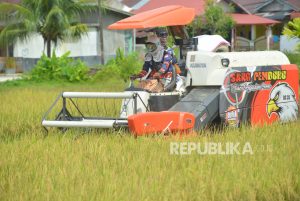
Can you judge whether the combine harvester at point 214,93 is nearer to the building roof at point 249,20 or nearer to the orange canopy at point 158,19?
the orange canopy at point 158,19

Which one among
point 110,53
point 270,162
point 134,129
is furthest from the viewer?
point 110,53

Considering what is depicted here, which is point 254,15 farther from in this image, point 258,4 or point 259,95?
point 259,95

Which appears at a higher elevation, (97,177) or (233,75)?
(233,75)

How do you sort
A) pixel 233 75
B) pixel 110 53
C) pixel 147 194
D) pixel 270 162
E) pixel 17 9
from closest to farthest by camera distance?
1. pixel 147 194
2. pixel 270 162
3. pixel 233 75
4. pixel 17 9
5. pixel 110 53

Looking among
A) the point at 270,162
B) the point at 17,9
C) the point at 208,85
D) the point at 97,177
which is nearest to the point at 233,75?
the point at 208,85

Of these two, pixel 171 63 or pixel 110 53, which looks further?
pixel 110 53

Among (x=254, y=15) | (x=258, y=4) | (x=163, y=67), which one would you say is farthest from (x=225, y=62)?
(x=258, y=4)

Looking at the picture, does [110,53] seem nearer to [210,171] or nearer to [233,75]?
[233,75]

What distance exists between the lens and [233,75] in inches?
310

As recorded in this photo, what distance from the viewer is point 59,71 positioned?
757 inches

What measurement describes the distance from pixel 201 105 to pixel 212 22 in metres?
23.3

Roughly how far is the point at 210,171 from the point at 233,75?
107 inches

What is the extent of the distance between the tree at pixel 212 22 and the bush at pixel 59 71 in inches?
450

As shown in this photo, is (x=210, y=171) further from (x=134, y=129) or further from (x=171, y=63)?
(x=171, y=63)
